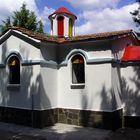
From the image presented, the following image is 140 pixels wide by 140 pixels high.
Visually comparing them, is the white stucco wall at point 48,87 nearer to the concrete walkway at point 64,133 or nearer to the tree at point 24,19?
the concrete walkway at point 64,133

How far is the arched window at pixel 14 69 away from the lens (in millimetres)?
14969

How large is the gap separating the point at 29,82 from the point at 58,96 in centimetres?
171

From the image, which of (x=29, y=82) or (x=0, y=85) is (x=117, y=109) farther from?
(x=0, y=85)

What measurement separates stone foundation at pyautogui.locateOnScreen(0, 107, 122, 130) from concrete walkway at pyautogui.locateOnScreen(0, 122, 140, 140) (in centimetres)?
31

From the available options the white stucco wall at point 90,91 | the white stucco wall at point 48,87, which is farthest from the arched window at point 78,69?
the white stucco wall at point 48,87

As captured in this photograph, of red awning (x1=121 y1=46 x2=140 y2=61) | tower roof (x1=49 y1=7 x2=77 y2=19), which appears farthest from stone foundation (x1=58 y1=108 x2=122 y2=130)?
tower roof (x1=49 y1=7 x2=77 y2=19)

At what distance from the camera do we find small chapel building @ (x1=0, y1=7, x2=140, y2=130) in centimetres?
1323

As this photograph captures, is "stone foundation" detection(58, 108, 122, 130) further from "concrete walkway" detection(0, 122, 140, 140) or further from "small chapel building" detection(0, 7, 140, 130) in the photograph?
"concrete walkway" detection(0, 122, 140, 140)

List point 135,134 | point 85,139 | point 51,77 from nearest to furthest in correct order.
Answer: point 85,139
point 135,134
point 51,77

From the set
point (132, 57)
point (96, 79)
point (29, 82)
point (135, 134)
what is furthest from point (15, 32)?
point (135, 134)

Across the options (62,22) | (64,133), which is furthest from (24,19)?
(64,133)

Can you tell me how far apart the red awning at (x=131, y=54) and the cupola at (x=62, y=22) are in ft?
14.9

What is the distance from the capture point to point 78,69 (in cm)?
1422

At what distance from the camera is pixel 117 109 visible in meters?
13.5
